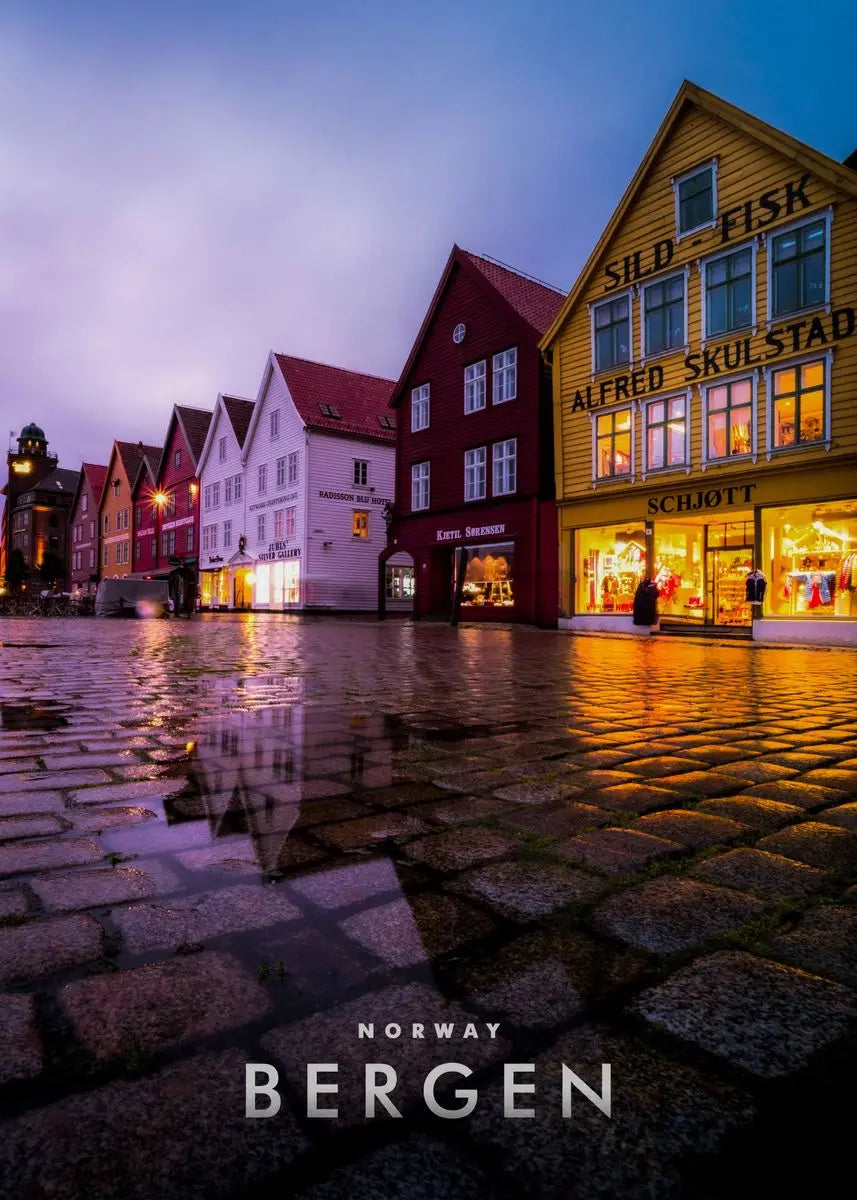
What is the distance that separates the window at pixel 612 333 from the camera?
898 inches

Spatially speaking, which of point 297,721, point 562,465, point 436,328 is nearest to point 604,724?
point 297,721

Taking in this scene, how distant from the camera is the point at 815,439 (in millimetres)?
18031

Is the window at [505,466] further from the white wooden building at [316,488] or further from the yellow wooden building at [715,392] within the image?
the white wooden building at [316,488]

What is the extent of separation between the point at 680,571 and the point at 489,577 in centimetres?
729

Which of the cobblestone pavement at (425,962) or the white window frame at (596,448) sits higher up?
the white window frame at (596,448)

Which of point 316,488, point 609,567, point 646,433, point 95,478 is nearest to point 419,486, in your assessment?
point 316,488

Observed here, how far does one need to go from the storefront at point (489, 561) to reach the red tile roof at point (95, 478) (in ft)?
139

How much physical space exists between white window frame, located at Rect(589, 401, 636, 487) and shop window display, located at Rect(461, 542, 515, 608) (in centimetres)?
427

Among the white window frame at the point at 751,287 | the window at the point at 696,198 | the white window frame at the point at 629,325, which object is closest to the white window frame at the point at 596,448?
the white window frame at the point at 629,325

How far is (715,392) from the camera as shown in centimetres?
2031

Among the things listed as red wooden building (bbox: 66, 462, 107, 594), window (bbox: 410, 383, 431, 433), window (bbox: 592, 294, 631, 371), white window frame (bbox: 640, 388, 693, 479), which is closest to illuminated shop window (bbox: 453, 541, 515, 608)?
white window frame (bbox: 640, 388, 693, 479)

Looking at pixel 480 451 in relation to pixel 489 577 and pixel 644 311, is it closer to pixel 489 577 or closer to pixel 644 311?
pixel 489 577

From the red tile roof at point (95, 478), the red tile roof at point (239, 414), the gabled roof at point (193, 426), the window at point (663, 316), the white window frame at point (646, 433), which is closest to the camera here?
the white window frame at point (646, 433)

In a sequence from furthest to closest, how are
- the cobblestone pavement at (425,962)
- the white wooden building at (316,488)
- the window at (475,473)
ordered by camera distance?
the white wooden building at (316,488)
the window at (475,473)
the cobblestone pavement at (425,962)
